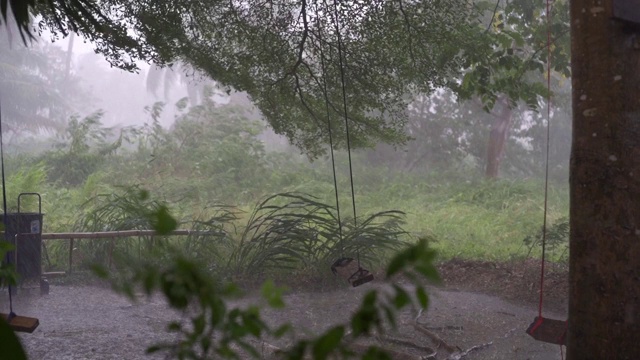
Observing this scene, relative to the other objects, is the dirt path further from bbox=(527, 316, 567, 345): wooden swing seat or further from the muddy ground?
bbox=(527, 316, 567, 345): wooden swing seat

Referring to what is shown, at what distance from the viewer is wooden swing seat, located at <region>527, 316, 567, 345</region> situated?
11.9ft

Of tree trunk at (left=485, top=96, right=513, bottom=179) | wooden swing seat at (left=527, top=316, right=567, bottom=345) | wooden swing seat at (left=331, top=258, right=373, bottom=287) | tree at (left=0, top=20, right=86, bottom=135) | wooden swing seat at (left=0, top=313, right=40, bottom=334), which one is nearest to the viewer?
wooden swing seat at (left=0, top=313, right=40, bottom=334)

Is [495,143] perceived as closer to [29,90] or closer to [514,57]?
[514,57]

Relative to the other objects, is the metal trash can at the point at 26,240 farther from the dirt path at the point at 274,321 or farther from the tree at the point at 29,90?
the tree at the point at 29,90

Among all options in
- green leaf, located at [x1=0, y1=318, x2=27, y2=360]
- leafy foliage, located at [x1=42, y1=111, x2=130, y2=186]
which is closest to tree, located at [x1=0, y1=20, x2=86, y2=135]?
leafy foliage, located at [x1=42, y1=111, x2=130, y2=186]

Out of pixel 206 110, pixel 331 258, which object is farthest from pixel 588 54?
pixel 206 110

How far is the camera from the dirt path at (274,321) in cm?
513

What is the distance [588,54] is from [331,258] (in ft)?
16.4

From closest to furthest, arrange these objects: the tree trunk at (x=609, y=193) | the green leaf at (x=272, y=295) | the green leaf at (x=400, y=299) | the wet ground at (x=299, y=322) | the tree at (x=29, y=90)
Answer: the green leaf at (x=400, y=299) < the green leaf at (x=272, y=295) < the tree trunk at (x=609, y=193) < the wet ground at (x=299, y=322) < the tree at (x=29, y=90)

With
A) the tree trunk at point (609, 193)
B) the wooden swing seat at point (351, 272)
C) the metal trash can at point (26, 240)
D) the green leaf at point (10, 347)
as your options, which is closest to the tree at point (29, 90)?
the metal trash can at point (26, 240)

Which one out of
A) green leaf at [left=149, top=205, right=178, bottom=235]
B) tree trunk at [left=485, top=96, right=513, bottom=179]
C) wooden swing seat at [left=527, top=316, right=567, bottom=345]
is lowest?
wooden swing seat at [left=527, top=316, right=567, bottom=345]

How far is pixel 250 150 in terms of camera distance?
17484 mm

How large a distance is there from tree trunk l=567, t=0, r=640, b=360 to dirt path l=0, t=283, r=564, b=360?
2360 millimetres

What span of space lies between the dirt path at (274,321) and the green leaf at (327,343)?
4.39 metres
